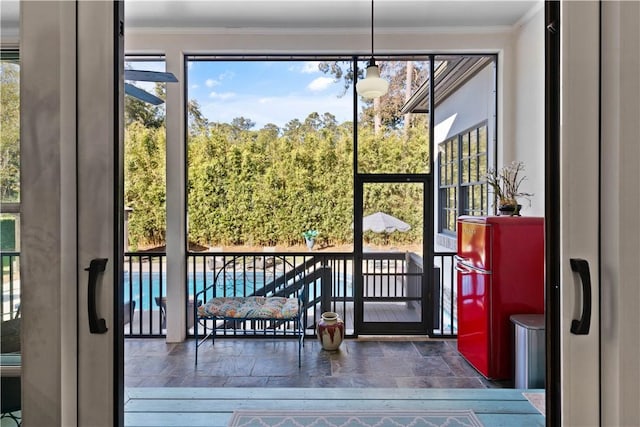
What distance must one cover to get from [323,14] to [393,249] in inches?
102

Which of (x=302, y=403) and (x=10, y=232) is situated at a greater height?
(x=10, y=232)

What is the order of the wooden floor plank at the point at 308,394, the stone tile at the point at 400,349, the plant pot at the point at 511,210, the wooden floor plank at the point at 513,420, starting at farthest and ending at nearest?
the stone tile at the point at 400,349, the plant pot at the point at 511,210, the wooden floor plank at the point at 308,394, the wooden floor plank at the point at 513,420

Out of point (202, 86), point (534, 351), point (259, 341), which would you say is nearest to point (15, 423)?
point (534, 351)

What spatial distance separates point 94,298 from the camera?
29.2 inches

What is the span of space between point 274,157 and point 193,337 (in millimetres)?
2240

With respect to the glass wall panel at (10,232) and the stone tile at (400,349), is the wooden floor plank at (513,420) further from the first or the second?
the glass wall panel at (10,232)

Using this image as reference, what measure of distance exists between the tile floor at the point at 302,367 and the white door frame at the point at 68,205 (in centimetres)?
247

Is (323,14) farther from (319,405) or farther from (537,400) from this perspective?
(537,400)

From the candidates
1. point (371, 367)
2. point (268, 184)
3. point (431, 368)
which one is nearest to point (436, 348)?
point (431, 368)

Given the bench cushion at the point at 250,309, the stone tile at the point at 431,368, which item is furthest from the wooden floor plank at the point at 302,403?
the bench cushion at the point at 250,309

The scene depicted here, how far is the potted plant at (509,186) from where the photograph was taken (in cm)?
316

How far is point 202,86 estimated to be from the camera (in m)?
4.12

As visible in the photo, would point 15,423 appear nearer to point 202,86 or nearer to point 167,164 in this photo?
point 167,164
